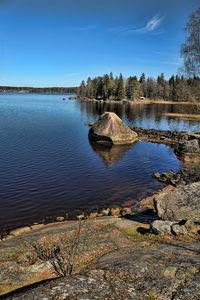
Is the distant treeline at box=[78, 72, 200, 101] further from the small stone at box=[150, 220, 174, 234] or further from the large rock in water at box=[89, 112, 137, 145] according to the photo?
the small stone at box=[150, 220, 174, 234]

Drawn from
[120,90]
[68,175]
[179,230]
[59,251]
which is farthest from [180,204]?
[120,90]

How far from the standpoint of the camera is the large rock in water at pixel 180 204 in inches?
442

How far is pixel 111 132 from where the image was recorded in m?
35.8

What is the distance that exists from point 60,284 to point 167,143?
35267 millimetres

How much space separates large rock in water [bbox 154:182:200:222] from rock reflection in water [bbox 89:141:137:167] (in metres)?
13.3

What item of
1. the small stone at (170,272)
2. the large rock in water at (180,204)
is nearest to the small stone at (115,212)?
the large rock in water at (180,204)

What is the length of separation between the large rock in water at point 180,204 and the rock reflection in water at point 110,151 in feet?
43.7

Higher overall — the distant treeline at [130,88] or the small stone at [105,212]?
the distant treeline at [130,88]

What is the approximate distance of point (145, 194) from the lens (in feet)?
60.5

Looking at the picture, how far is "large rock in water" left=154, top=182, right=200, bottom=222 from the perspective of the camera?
11.2m

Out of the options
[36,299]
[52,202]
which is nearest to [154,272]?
[36,299]

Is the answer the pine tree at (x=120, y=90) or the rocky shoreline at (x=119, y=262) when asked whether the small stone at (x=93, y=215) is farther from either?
the pine tree at (x=120, y=90)

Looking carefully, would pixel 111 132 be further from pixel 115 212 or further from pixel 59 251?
pixel 59 251

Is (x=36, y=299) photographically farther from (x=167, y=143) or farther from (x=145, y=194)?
(x=167, y=143)
